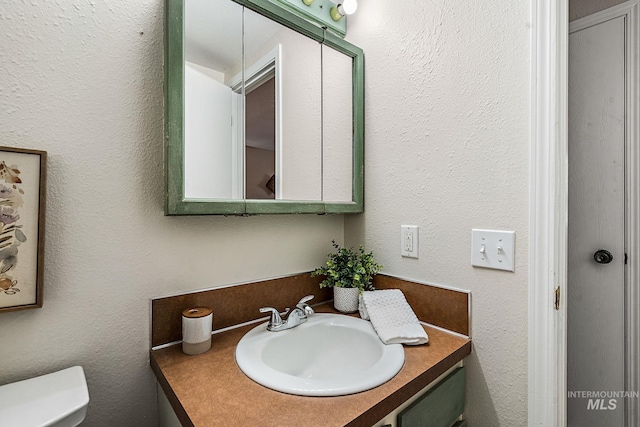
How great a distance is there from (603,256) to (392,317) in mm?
1024

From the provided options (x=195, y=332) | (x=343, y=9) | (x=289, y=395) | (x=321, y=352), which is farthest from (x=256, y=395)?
(x=343, y=9)

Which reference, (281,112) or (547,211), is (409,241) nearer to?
(547,211)

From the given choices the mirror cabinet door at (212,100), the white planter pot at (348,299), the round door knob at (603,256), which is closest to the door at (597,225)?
the round door knob at (603,256)

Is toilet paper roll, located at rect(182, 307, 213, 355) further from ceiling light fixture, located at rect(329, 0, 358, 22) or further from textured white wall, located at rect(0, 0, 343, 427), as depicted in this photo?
ceiling light fixture, located at rect(329, 0, 358, 22)

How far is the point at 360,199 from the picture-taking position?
1264 millimetres

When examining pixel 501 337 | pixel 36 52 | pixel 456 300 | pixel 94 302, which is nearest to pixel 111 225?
pixel 94 302

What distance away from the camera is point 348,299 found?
1165 millimetres

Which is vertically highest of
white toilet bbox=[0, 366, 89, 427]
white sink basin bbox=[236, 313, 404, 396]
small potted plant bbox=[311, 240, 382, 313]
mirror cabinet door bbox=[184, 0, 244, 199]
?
mirror cabinet door bbox=[184, 0, 244, 199]

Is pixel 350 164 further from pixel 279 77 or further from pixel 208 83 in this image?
pixel 208 83

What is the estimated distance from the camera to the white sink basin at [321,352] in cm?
80

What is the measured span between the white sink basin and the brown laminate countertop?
0.03 metres

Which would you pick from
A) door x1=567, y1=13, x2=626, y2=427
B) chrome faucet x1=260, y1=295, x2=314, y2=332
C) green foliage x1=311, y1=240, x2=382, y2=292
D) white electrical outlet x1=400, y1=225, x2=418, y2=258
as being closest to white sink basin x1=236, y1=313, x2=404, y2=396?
chrome faucet x1=260, y1=295, x2=314, y2=332

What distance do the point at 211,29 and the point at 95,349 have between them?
36.4 inches

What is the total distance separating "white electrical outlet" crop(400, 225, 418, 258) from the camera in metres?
1.11
